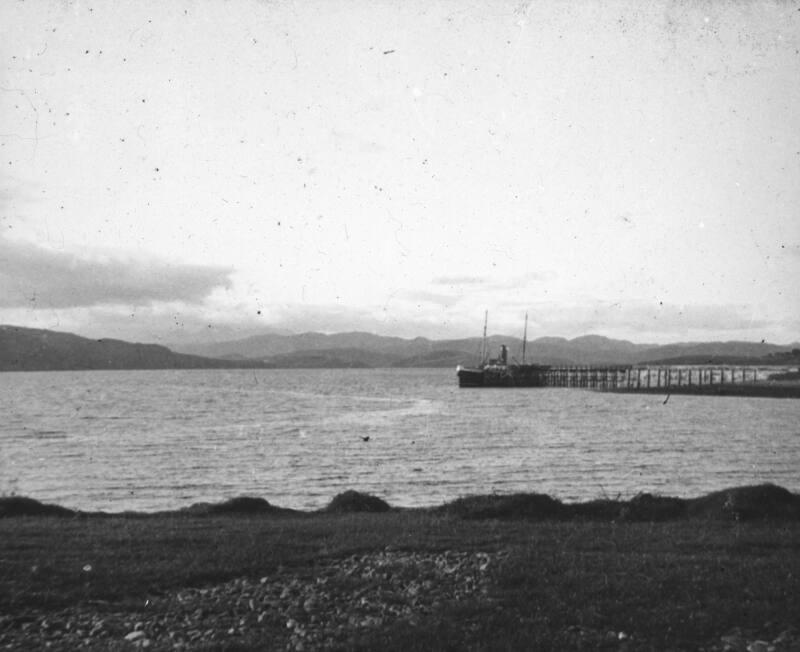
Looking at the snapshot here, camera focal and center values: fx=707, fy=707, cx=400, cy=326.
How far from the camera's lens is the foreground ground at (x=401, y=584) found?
353 inches

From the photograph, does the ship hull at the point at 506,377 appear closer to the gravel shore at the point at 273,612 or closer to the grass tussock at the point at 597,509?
the grass tussock at the point at 597,509

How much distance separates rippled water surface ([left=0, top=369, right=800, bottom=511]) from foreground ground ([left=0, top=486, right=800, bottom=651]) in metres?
15.1

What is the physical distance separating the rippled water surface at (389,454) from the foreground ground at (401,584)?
15.1m

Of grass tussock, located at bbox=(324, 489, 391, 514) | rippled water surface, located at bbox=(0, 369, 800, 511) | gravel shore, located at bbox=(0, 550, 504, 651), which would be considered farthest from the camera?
rippled water surface, located at bbox=(0, 369, 800, 511)

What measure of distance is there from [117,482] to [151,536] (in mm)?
25483

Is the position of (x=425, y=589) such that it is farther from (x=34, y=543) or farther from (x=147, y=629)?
(x=34, y=543)

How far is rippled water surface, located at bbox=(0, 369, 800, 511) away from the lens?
35219 millimetres

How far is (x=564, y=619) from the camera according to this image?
9414 millimetres

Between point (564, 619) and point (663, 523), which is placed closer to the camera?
point (564, 619)

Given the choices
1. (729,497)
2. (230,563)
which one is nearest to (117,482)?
(230,563)

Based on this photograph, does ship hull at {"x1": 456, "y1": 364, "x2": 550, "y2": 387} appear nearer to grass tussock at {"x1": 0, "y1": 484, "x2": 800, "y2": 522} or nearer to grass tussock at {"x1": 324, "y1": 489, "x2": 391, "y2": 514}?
grass tussock at {"x1": 324, "y1": 489, "x2": 391, "y2": 514}

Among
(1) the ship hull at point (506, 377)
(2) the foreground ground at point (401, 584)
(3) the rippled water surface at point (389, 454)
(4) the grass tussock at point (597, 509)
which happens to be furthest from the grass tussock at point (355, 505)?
(1) the ship hull at point (506, 377)

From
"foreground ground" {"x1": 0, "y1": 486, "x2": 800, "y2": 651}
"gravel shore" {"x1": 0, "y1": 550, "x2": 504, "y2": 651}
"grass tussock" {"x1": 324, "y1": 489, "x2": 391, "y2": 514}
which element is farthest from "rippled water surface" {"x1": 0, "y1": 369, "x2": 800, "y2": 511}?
"gravel shore" {"x1": 0, "y1": 550, "x2": 504, "y2": 651}

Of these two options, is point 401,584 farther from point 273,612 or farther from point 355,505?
point 355,505
